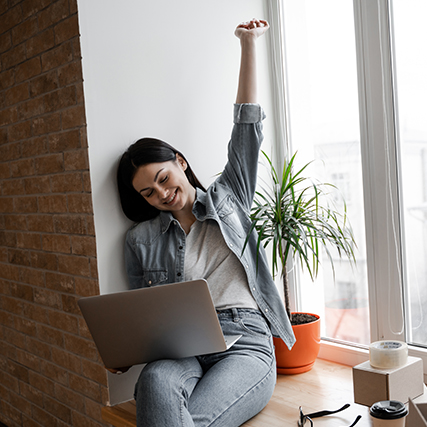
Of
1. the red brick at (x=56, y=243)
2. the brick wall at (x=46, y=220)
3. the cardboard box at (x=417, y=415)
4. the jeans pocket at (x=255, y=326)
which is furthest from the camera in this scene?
the red brick at (x=56, y=243)

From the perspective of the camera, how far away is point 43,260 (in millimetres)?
2219

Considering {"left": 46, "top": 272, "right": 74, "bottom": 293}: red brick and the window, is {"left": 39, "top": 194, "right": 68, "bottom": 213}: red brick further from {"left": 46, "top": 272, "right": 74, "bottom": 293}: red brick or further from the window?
the window

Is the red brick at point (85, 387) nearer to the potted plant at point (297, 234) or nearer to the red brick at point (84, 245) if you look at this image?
the red brick at point (84, 245)

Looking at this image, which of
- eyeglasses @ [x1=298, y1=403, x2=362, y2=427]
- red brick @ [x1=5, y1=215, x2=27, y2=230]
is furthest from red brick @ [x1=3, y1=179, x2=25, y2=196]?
eyeglasses @ [x1=298, y1=403, x2=362, y2=427]

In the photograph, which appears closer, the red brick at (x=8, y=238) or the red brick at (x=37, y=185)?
the red brick at (x=37, y=185)

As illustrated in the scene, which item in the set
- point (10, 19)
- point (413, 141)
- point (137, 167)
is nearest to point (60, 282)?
point (137, 167)

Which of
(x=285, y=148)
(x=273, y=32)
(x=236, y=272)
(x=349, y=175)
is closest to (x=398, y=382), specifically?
(x=236, y=272)

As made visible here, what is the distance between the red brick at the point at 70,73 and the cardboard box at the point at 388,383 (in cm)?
149

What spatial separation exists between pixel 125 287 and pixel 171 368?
19.2 inches

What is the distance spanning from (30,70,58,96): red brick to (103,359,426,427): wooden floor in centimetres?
134

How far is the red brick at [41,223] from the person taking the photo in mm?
2143

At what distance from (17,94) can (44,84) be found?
0.26m

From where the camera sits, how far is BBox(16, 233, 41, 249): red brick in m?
2.24

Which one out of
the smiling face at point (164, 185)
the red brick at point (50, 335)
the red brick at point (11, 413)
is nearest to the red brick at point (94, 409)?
the red brick at point (50, 335)
